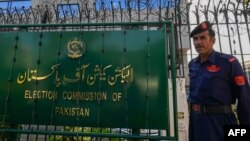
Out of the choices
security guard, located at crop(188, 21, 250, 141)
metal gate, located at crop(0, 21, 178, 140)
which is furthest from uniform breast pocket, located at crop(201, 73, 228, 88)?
metal gate, located at crop(0, 21, 178, 140)

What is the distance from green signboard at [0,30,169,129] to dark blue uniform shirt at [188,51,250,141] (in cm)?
38

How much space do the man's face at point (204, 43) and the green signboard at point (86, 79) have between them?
1.36 feet

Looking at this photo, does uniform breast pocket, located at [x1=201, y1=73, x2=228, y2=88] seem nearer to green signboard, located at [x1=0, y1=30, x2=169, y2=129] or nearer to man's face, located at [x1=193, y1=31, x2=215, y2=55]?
man's face, located at [x1=193, y1=31, x2=215, y2=55]

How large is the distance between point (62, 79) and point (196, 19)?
2134mm

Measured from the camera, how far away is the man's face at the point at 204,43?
268 cm

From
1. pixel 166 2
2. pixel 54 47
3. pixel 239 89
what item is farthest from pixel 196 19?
pixel 54 47

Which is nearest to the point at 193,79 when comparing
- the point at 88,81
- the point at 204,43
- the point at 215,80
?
the point at 215,80

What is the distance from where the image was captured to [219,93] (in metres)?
2.58

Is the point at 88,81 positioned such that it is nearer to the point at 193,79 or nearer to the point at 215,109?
the point at 193,79

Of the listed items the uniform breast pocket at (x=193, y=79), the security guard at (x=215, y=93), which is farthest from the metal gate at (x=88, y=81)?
the security guard at (x=215, y=93)

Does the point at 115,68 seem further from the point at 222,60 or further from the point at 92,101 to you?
the point at 222,60

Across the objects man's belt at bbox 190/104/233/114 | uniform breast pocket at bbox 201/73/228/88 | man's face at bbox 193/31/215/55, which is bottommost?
man's belt at bbox 190/104/233/114

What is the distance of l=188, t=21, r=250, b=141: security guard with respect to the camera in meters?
2.52

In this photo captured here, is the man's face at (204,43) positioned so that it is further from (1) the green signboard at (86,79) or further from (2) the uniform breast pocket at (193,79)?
(1) the green signboard at (86,79)
